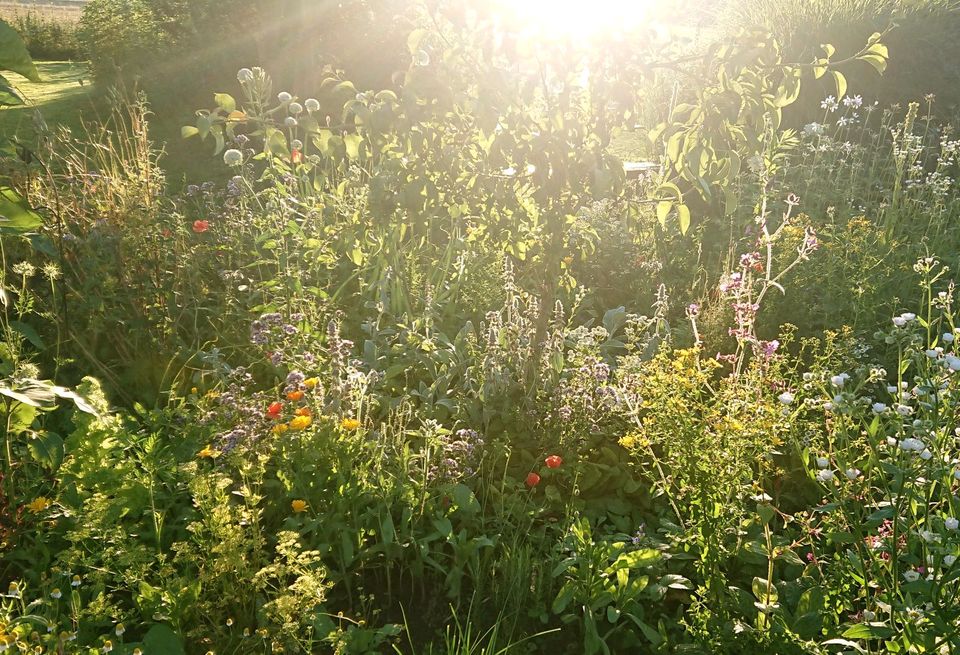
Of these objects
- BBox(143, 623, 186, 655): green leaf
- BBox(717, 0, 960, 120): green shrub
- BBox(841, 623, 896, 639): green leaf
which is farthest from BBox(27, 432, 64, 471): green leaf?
BBox(717, 0, 960, 120): green shrub

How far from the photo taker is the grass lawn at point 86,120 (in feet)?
21.8

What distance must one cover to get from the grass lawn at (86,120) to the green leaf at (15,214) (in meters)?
3.35

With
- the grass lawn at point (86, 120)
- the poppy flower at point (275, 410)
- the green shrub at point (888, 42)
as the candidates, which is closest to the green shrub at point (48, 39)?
the grass lawn at point (86, 120)

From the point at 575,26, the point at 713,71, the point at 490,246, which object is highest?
the point at 575,26

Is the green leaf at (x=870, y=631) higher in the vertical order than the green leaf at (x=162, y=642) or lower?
higher

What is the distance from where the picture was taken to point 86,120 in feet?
27.9

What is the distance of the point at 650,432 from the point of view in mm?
2434

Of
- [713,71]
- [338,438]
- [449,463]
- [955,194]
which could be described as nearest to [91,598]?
[338,438]

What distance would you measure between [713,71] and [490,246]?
1480mm

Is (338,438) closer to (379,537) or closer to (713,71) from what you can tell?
(379,537)

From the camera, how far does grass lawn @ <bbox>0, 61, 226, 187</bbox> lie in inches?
262

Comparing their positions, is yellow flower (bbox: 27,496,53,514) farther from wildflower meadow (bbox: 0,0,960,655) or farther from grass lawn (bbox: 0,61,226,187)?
grass lawn (bbox: 0,61,226,187)

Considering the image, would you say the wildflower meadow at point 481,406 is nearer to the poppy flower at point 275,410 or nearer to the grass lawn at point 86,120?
the poppy flower at point 275,410

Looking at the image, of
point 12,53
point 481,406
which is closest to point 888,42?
point 481,406
